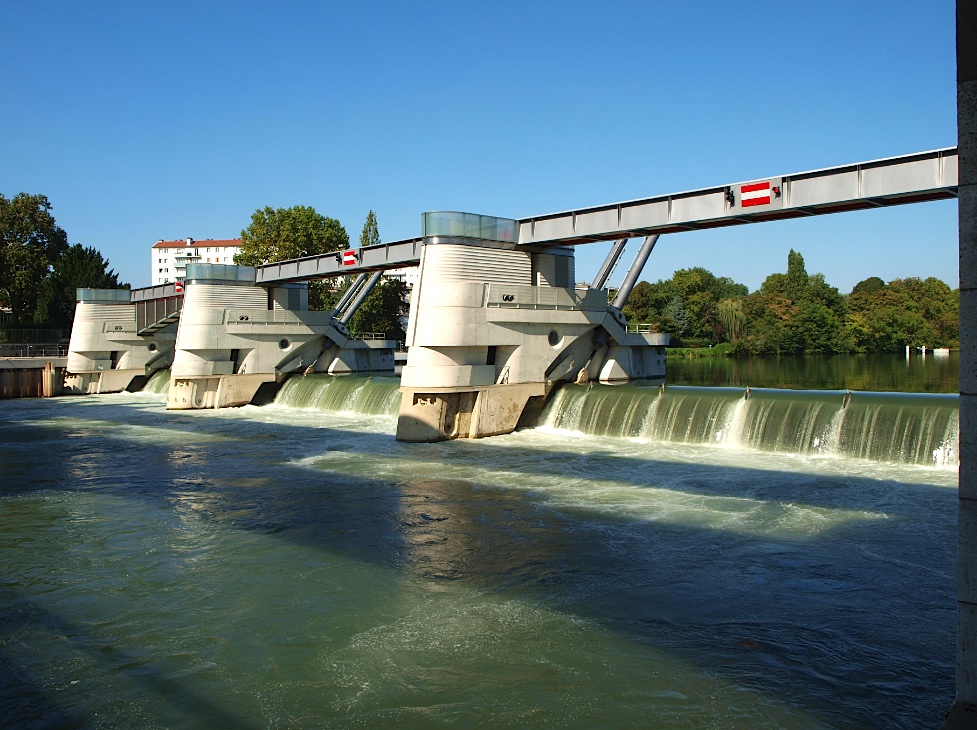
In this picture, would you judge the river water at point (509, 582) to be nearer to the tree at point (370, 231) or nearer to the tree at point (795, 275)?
the tree at point (370, 231)

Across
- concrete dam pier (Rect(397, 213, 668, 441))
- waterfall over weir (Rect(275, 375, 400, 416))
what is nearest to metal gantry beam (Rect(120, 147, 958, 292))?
concrete dam pier (Rect(397, 213, 668, 441))

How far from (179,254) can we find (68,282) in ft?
346

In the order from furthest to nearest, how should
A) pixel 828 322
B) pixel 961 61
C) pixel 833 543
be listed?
pixel 828 322 < pixel 833 543 < pixel 961 61

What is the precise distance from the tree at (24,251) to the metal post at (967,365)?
84033mm

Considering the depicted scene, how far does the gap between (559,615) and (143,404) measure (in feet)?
131

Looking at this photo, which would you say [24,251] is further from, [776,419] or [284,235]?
[776,419]

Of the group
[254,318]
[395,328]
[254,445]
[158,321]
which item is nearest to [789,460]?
[254,445]

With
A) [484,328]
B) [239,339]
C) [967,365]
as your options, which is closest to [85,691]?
[967,365]

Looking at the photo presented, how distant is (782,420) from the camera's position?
24.0 meters

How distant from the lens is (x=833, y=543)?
573 inches

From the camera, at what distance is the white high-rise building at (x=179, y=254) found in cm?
17850

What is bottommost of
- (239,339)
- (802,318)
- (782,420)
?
(782,420)

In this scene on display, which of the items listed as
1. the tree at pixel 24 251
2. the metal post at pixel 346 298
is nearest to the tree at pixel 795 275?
the metal post at pixel 346 298

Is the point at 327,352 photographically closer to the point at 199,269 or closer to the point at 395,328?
the point at 199,269
